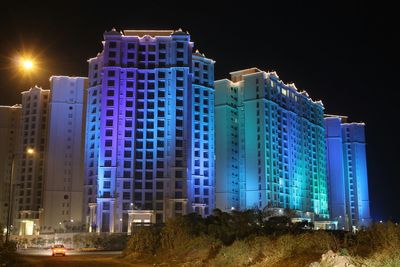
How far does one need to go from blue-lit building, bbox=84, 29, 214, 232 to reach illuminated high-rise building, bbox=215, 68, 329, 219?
1577cm

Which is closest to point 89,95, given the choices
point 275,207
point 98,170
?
point 98,170

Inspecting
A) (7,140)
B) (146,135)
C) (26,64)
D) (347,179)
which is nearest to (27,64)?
(26,64)

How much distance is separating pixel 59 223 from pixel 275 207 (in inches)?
→ 2246

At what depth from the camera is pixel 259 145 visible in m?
146

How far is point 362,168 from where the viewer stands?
197 metres

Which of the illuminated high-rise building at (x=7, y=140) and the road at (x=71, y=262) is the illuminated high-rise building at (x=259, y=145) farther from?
the road at (x=71, y=262)

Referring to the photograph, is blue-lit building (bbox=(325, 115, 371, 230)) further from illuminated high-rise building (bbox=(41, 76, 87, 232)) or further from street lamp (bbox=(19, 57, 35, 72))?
street lamp (bbox=(19, 57, 35, 72))

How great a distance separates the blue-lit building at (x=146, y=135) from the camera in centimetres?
12031

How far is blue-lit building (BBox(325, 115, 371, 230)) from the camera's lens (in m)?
191

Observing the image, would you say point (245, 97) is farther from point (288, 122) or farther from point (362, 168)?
point (362, 168)

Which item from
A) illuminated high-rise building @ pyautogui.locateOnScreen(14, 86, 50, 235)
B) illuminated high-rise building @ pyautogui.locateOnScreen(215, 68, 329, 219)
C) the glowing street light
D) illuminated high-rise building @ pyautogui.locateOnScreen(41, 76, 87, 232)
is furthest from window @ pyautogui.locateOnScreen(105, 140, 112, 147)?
the glowing street light

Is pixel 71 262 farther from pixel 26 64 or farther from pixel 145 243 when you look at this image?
pixel 26 64

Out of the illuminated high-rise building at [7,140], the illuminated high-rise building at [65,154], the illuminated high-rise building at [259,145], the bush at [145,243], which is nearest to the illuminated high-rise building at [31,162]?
the illuminated high-rise building at [7,140]

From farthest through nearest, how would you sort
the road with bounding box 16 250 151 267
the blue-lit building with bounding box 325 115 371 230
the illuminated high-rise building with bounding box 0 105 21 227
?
the blue-lit building with bounding box 325 115 371 230 → the illuminated high-rise building with bounding box 0 105 21 227 → the road with bounding box 16 250 151 267
